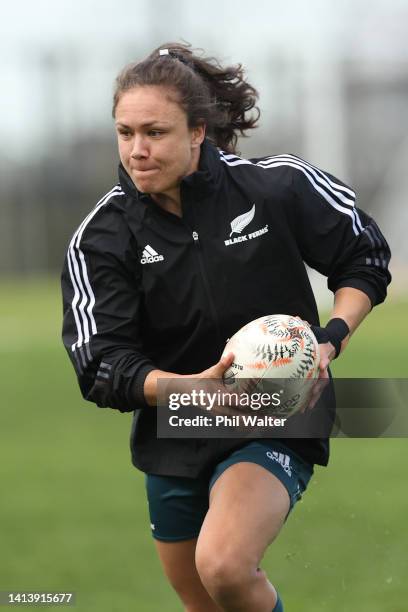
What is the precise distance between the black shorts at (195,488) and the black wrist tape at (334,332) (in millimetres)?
413

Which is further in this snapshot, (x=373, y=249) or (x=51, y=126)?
(x=51, y=126)

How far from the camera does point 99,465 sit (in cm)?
933

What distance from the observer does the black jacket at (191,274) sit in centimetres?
460

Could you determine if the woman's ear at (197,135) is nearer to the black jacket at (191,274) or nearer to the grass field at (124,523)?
the black jacket at (191,274)

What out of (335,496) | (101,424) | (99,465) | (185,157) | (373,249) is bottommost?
(101,424)

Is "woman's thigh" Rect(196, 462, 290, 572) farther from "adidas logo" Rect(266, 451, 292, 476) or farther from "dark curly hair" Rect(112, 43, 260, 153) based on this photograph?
"dark curly hair" Rect(112, 43, 260, 153)

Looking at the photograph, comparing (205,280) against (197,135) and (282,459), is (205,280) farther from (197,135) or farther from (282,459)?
(282,459)

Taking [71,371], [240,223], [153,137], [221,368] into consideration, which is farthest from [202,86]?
[71,371]

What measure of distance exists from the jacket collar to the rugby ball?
0.58 metres

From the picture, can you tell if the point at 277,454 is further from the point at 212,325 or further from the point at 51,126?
the point at 51,126

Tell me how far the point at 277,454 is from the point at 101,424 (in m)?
6.96

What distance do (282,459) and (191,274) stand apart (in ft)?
2.45

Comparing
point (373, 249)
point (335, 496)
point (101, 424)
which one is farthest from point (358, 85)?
point (373, 249)

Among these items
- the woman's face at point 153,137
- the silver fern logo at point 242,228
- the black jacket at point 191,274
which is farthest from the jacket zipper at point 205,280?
the woman's face at point 153,137
